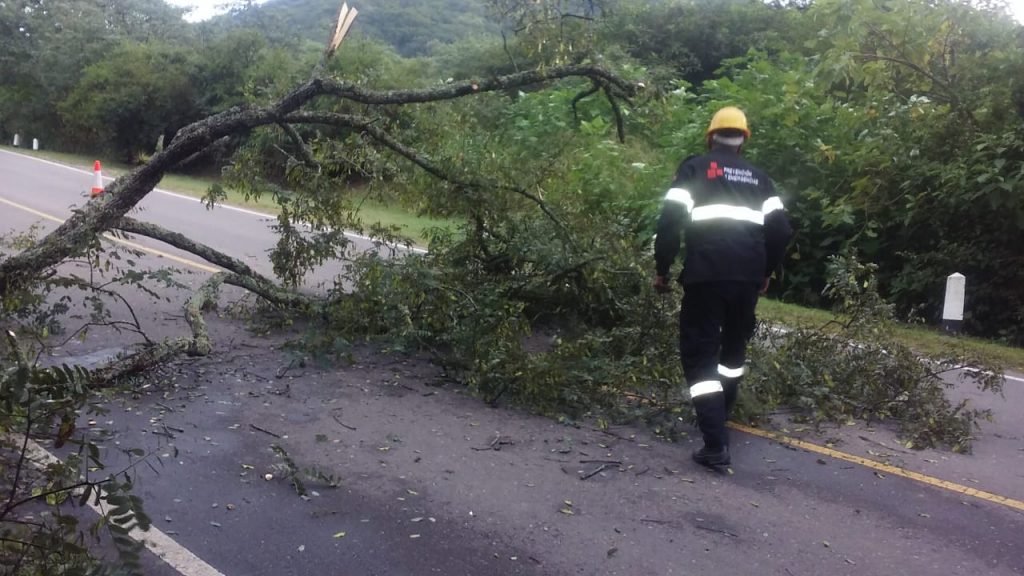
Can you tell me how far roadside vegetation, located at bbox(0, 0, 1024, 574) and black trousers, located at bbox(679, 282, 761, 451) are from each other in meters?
0.62

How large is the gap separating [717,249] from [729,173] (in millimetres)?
441

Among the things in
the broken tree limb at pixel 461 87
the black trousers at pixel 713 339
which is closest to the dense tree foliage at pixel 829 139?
the broken tree limb at pixel 461 87

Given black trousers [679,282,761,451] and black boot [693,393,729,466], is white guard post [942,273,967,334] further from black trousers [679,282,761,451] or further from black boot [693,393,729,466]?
black boot [693,393,729,466]

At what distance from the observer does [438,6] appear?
42.0 meters

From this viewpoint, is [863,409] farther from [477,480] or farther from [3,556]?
→ [3,556]

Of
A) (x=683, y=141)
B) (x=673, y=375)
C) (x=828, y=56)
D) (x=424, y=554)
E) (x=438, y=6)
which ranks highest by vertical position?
(x=438, y=6)

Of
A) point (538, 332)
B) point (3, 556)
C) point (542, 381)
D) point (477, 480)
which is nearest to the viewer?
point (3, 556)

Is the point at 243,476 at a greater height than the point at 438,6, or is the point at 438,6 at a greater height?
the point at 438,6

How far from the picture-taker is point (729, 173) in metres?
5.14

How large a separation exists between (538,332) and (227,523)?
380 cm

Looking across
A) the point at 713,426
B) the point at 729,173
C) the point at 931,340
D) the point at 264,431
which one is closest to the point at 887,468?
the point at 713,426

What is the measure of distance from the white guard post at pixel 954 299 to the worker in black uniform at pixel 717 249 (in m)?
6.23

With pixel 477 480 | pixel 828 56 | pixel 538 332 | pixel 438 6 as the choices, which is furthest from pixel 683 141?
pixel 438 6

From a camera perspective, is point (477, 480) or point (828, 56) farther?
point (828, 56)
